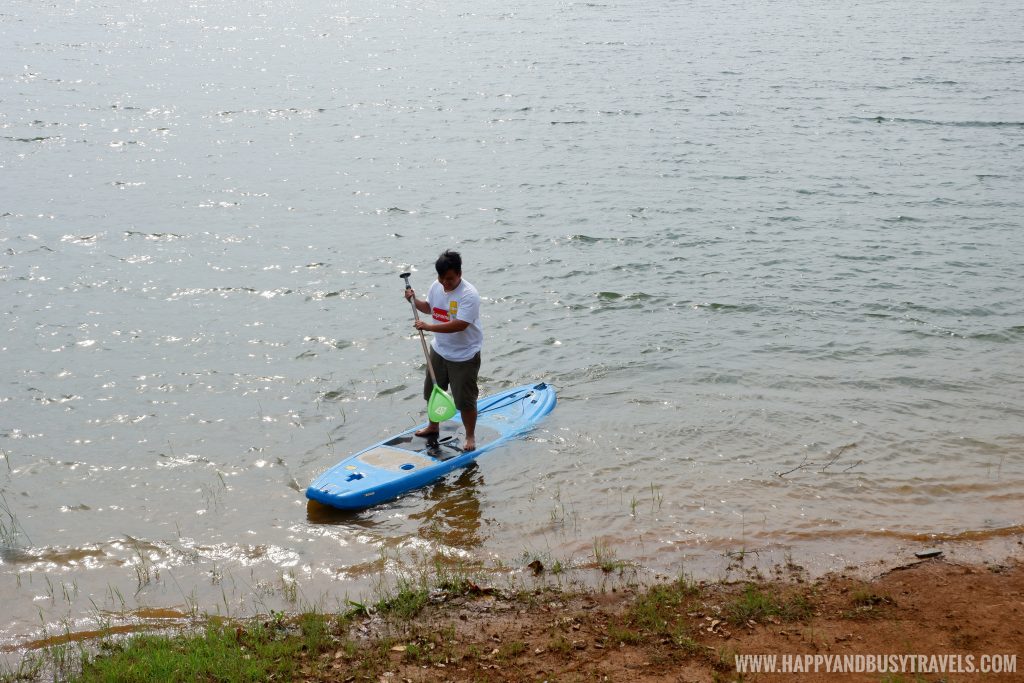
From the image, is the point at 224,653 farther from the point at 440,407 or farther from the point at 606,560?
the point at 440,407

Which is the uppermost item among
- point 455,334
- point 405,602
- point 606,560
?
point 455,334

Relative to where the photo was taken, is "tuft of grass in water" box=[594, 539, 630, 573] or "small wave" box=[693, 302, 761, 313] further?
"small wave" box=[693, 302, 761, 313]

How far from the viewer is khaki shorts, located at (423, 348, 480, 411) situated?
950cm

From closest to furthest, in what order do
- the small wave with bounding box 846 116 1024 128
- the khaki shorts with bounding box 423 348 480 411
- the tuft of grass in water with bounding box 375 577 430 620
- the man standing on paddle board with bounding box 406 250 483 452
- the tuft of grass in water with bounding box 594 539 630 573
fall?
the tuft of grass in water with bounding box 375 577 430 620, the tuft of grass in water with bounding box 594 539 630 573, the man standing on paddle board with bounding box 406 250 483 452, the khaki shorts with bounding box 423 348 480 411, the small wave with bounding box 846 116 1024 128

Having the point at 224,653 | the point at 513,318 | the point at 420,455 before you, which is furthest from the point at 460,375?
the point at 513,318

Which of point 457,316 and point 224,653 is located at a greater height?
point 457,316

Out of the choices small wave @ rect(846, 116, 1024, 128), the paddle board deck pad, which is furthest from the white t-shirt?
small wave @ rect(846, 116, 1024, 128)

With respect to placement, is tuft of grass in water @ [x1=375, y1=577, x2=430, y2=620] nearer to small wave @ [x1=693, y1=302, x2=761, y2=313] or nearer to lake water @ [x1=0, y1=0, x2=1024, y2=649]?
lake water @ [x1=0, y1=0, x2=1024, y2=649]

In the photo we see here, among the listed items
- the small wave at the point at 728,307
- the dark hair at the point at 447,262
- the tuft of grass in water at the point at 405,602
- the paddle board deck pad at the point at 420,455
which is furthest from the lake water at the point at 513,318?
the dark hair at the point at 447,262

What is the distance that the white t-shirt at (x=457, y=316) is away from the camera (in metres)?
9.09

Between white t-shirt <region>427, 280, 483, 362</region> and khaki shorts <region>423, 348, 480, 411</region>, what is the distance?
91mm

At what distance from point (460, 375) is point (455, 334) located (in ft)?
1.47

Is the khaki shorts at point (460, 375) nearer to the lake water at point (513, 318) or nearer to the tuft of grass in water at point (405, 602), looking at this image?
the lake water at point (513, 318)

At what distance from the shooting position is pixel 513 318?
13914 millimetres
